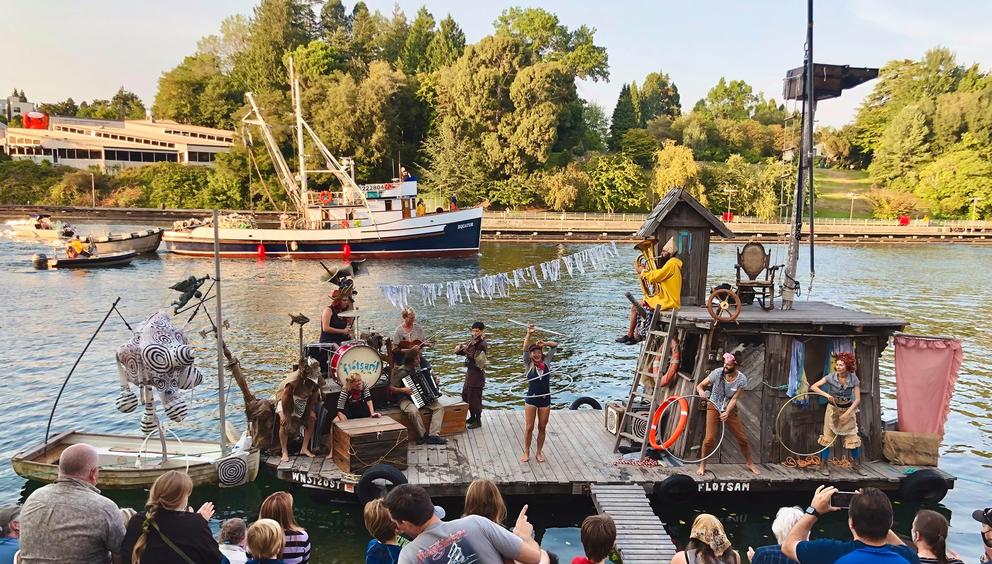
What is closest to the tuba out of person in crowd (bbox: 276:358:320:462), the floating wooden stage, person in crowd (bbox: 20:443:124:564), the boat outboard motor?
the floating wooden stage

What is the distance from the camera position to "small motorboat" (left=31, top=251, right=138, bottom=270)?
39500 millimetres

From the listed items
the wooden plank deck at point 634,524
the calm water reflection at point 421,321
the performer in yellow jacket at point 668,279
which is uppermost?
the performer in yellow jacket at point 668,279

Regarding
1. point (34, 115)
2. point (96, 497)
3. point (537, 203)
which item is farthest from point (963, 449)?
point (34, 115)

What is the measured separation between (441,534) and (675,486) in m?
6.51

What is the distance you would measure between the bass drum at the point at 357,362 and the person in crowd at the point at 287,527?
16.7 feet

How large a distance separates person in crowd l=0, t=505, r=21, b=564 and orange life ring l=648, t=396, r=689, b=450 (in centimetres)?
832

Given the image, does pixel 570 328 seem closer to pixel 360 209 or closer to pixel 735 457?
pixel 735 457

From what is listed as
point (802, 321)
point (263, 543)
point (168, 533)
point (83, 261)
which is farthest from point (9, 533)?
point (83, 261)

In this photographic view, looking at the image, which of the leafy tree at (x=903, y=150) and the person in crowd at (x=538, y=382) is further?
the leafy tree at (x=903, y=150)

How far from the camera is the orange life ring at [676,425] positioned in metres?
10.5

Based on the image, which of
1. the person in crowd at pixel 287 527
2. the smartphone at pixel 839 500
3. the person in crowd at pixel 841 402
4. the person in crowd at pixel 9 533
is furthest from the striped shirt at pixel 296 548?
the person in crowd at pixel 841 402

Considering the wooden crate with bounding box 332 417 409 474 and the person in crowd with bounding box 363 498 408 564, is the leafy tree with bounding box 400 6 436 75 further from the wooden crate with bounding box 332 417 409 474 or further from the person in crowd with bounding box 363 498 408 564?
the person in crowd with bounding box 363 498 408 564

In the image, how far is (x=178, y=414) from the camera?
9.87 meters

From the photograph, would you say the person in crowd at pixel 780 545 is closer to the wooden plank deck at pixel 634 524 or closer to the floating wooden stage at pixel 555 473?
the wooden plank deck at pixel 634 524
